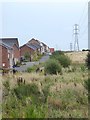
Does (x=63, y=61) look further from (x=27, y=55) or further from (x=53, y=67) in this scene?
(x=27, y=55)

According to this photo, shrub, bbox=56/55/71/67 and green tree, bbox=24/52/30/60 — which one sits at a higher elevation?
green tree, bbox=24/52/30/60

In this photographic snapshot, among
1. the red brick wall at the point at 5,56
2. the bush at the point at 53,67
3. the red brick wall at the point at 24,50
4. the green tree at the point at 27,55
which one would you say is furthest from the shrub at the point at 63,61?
the red brick wall at the point at 24,50

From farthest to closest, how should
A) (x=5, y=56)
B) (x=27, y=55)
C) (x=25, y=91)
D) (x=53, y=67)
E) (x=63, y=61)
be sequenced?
(x=27, y=55)
(x=5, y=56)
(x=63, y=61)
(x=53, y=67)
(x=25, y=91)

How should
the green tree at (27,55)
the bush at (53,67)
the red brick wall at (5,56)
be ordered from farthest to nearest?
the green tree at (27,55) < the red brick wall at (5,56) < the bush at (53,67)

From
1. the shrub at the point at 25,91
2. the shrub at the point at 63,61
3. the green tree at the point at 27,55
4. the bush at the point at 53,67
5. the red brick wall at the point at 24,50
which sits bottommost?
the shrub at the point at 25,91

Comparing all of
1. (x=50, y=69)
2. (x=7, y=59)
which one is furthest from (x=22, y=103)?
(x=7, y=59)

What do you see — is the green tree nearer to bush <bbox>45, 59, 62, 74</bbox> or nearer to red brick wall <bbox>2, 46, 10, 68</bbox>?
red brick wall <bbox>2, 46, 10, 68</bbox>

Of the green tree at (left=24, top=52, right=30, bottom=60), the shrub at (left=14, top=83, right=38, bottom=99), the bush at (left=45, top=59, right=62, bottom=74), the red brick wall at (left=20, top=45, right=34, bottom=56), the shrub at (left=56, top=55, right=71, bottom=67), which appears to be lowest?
the shrub at (left=14, top=83, right=38, bottom=99)

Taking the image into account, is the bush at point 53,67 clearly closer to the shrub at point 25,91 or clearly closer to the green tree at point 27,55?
the shrub at point 25,91

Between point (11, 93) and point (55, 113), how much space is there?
9.39 feet

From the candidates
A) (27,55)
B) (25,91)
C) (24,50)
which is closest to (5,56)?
(27,55)

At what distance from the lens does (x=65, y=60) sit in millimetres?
34156

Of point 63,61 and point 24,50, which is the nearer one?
point 63,61

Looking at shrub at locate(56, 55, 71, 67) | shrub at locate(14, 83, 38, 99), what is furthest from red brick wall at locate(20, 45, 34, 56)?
shrub at locate(14, 83, 38, 99)
